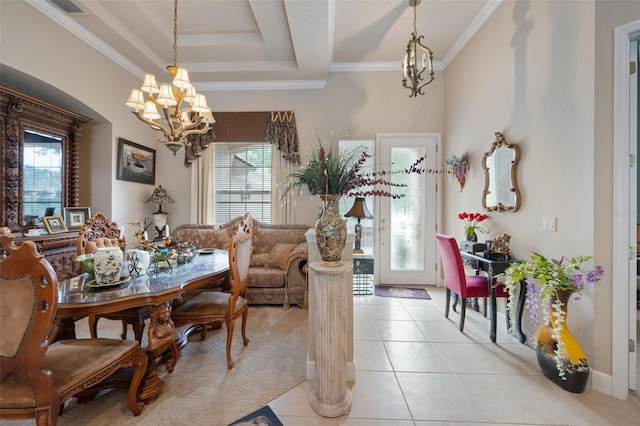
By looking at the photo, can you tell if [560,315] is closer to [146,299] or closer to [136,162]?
[146,299]

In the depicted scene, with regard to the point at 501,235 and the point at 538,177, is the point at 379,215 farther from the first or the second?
the point at 538,177

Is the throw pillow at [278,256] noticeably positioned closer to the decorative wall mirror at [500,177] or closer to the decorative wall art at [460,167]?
the decorative wall art at [460,167]

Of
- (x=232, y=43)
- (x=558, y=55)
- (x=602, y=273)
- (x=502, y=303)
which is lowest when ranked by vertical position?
(x=502, y=303)

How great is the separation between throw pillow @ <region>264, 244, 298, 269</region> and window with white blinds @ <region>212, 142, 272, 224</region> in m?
0.78

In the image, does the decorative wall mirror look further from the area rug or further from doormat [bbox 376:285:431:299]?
the area rug

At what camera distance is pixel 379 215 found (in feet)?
14.0

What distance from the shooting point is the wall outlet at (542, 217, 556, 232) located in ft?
7.16

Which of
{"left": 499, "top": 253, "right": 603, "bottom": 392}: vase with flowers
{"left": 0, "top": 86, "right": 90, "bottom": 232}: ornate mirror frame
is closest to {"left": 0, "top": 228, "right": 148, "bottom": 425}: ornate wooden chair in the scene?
{"left": 0, "top": 86, "right": 90, "bottom": 232}: ornate mirror frame

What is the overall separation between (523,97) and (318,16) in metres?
2.22

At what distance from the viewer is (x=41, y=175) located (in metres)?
2.96

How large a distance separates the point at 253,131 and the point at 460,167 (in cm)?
320

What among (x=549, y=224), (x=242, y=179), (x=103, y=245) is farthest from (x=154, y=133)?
(x=549, y=224)

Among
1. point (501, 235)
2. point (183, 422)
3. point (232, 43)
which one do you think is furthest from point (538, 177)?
point (232, 43)

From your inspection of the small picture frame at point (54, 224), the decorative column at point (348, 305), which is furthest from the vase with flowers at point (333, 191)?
the small picture frame at point (54, 224)
